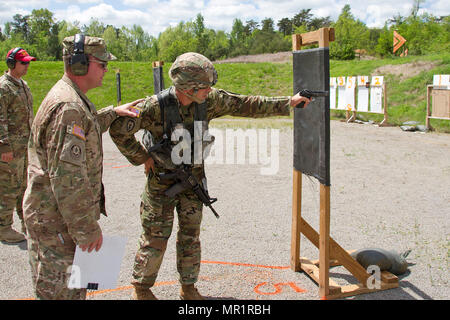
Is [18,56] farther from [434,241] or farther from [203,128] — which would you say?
[434,241]

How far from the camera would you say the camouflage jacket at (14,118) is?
4.59 meters

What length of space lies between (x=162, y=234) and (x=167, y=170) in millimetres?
488

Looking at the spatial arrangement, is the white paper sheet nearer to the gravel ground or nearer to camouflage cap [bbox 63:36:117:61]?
camouflage cap [bbox 63:36:117:61]

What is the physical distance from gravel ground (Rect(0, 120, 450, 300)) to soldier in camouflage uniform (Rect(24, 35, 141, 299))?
4.44 feet

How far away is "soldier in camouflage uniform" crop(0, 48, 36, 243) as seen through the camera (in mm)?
4609

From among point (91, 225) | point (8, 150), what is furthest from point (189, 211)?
point (8, 150)

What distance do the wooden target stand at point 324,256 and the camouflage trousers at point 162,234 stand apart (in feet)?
3.30

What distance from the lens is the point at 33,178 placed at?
2156mm

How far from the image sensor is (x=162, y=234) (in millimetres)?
3066

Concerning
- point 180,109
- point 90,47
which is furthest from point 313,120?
point 90,47

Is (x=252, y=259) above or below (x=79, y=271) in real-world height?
below

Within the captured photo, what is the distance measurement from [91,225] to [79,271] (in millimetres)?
261

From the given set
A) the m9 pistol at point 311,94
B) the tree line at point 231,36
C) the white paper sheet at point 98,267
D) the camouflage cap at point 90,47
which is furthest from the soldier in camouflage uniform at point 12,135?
the tree line at point 231,36

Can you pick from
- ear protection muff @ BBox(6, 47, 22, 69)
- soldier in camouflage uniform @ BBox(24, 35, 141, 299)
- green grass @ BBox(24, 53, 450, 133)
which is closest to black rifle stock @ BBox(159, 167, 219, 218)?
soldier in camouflage uniform @ BBox(24, 35, 141, 299)
